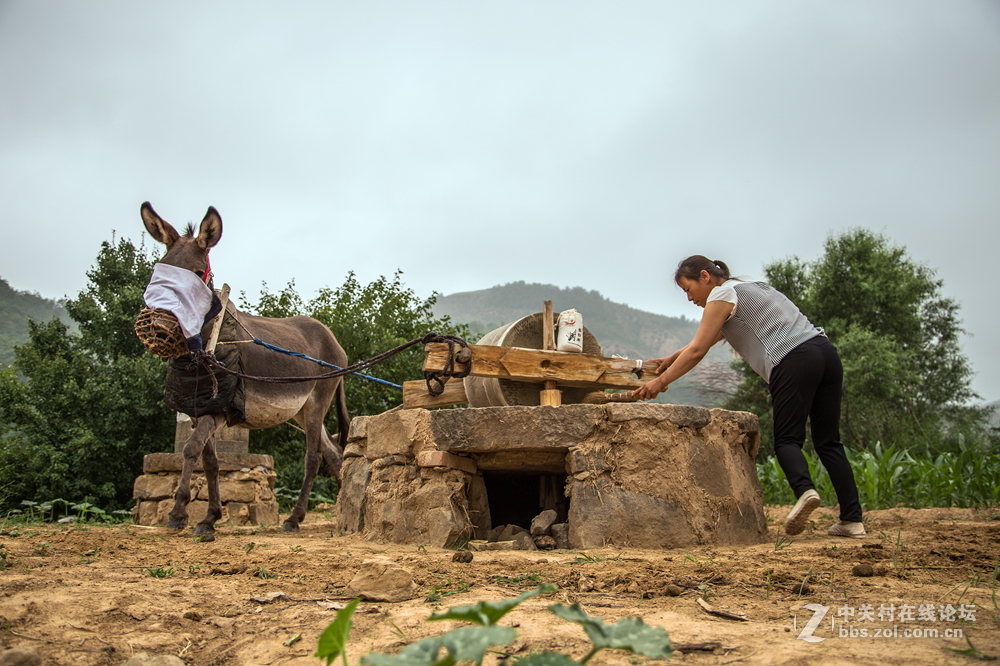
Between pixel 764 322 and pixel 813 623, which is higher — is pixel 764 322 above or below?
above

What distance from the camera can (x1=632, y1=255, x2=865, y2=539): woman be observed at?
401 centimetres

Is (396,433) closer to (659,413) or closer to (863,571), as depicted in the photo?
(659,413)

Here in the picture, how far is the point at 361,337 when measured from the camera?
13.0 meters

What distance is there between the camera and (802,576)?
2.92 metres

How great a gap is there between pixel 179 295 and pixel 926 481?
786 cm

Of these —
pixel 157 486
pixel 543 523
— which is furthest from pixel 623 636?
pixel 157 486

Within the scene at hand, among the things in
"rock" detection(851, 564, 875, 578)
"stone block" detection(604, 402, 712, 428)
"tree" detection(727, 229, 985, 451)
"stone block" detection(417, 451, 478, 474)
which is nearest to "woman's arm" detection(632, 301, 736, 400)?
"stone block" detection(604, 402, 712, 428)

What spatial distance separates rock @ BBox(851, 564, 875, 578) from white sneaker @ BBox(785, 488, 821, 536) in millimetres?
690

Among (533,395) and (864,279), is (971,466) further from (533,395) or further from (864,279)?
(864,279)

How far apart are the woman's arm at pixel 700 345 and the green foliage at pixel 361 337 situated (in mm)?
8172

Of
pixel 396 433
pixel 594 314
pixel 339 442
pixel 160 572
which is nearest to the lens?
pixel 160 572

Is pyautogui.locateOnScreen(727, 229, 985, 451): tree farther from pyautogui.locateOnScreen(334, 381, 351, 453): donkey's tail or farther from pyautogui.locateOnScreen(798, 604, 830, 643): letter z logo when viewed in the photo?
pyautogui.locateOnScreen(798, 604, 830, 643): letter z logo

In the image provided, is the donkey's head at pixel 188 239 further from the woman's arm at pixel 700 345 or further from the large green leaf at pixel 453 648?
the large green leaf at pixel 453 648

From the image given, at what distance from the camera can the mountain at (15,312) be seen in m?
25.6
